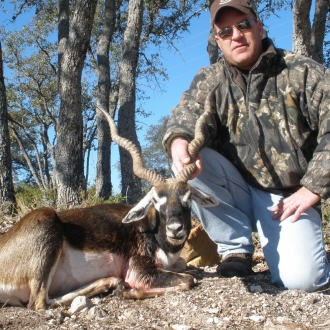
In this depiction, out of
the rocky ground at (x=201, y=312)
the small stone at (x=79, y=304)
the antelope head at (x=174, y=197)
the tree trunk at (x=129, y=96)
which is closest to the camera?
the rocky ground at (x=201, y=312)

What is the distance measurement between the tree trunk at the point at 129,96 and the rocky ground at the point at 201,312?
838 cm

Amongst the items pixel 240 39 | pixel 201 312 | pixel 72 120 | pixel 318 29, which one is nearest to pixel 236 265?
pixel 201 312

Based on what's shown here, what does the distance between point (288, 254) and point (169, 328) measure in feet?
4.90

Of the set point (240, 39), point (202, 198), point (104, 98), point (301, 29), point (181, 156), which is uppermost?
point (104, 98)

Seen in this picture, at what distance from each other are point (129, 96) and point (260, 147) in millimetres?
8686

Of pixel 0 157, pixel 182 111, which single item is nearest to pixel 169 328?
pixel 182 111

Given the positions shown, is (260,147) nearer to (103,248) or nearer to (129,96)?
(103,248)

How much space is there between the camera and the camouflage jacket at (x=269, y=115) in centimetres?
423

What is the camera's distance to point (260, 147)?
4.39 metres

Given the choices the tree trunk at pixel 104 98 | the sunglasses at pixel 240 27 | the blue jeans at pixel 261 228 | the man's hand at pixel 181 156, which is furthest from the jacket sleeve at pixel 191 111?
the tree trunk at pixel 104 98

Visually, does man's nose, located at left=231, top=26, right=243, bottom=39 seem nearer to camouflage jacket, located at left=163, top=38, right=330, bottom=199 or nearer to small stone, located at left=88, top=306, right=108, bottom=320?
camouflage jacket, located at left=163, top=38, right=330, bottom=199

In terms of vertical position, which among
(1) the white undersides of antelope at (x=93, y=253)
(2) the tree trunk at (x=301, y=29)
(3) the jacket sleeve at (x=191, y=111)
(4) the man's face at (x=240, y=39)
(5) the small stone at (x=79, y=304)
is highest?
(2) the tree trunk at (x=301, y=29)

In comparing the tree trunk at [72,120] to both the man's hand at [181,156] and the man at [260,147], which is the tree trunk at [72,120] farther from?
the man's hand at [181,156]

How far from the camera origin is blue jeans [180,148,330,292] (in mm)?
4070
